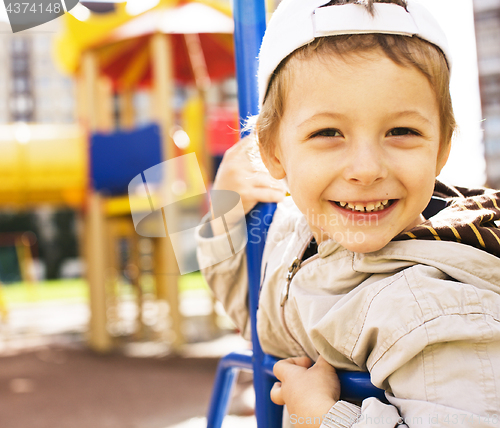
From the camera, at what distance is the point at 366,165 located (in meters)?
0.52

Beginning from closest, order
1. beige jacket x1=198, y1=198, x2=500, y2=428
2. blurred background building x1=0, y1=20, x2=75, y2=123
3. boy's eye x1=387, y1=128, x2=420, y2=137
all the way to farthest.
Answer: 1. beige jacket x1=198, y1=198, x2=500, y2=428
2. boy's eye x1=387, y1=128, x2=420, y2=137
3. blurred background building x1=0, y1=20, x2=75, y2=123

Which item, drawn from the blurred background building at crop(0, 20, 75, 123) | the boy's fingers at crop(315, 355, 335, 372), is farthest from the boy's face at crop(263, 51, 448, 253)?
the blurred background building at crop(0, 20, 75, 123)

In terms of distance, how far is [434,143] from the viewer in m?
0.56

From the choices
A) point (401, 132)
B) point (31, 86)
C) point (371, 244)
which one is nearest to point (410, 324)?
point (371, 244)

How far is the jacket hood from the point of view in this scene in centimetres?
54

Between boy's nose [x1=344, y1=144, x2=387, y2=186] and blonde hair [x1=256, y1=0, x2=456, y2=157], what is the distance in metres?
0.10

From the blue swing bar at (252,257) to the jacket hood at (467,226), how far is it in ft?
0.84

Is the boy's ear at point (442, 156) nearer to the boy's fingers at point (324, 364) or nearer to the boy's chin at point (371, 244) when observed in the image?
the boy's chin at point (371, 244)

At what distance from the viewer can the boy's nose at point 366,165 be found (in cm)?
52

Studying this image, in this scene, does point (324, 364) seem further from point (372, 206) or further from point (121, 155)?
point (121, 155)

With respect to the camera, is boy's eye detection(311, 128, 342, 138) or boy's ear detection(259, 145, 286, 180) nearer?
boy's eye detection(311, 128, 342, 138)

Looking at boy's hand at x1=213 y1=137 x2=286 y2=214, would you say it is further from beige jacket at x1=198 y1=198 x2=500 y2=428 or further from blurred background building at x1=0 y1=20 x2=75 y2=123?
blurred background building at x1=0 y1=20 x2=75 y2=123

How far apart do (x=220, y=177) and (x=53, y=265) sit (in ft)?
44.8

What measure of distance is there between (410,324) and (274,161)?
0.32 metres
